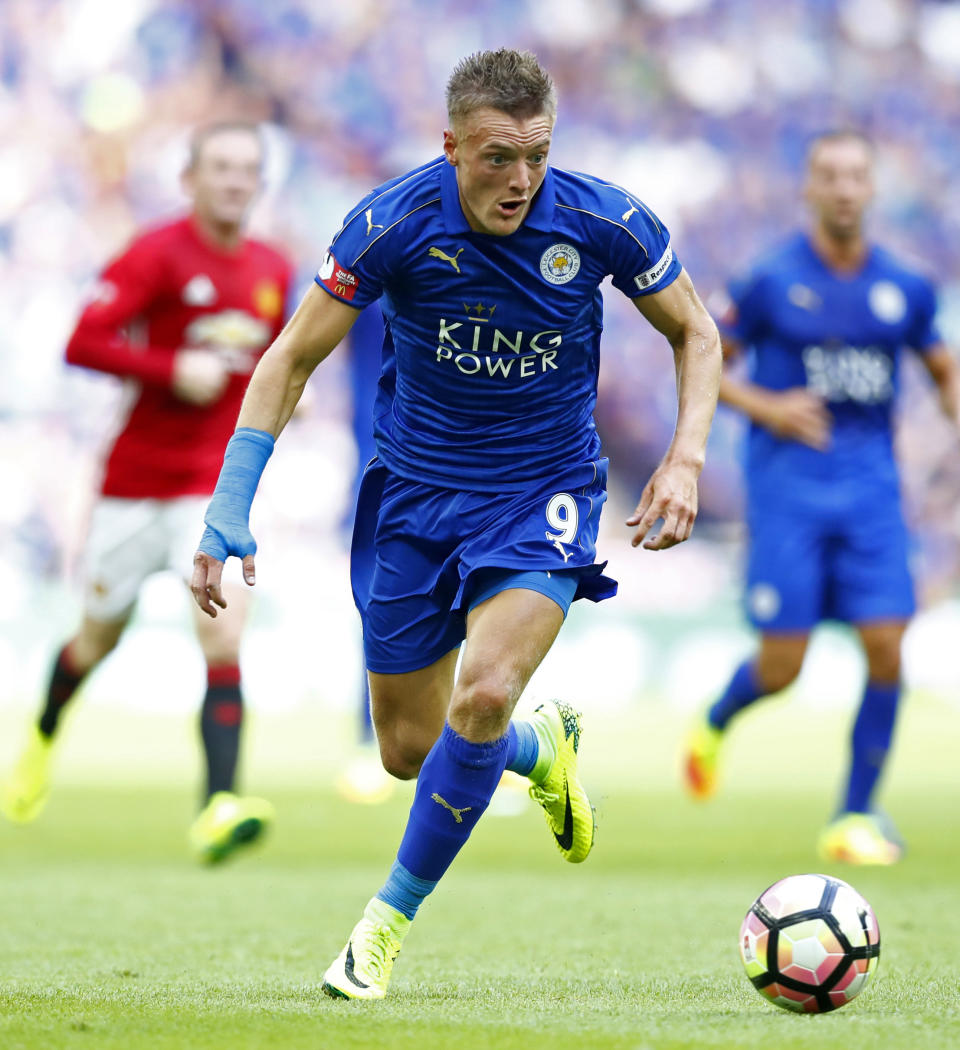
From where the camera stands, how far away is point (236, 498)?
4.11m

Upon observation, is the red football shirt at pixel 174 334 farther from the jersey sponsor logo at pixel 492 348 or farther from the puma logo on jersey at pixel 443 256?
the puma logo on jersey at pixel 443 256

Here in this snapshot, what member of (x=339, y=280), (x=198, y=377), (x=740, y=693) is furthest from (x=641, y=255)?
(x=740, y=693)

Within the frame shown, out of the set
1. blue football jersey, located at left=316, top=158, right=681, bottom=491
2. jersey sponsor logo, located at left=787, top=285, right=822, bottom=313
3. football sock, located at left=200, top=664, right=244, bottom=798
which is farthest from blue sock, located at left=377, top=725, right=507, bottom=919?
jersey sponsor logo, located at left=787, top=285, right=822, bottom=313

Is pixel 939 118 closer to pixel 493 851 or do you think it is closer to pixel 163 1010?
pixel 493 851

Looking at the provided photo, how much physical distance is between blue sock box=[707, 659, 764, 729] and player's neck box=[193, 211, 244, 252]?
119 inches

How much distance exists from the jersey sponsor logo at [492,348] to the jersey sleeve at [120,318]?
310 centimetres

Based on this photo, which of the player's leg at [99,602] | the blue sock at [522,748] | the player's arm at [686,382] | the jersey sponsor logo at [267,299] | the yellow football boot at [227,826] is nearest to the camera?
the player's arm at [686,382]

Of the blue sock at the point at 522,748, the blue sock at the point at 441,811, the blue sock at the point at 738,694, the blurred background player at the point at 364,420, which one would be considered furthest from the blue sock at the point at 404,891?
the blurred background player at the point at 364,420

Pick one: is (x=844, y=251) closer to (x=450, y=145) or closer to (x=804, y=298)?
(x=804, y=298)

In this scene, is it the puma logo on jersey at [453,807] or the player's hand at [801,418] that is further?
the player's hand at [801,418]

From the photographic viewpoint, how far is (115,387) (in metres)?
20.4

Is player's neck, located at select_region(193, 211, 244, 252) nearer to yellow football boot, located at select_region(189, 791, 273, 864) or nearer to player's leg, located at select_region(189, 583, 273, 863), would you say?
player's leg, located at select_region(189, 583, 273, 863)

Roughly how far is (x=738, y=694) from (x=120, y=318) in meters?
3.27

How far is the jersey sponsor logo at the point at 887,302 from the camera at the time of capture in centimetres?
750
